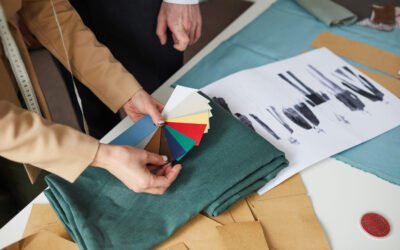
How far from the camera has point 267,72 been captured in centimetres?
98

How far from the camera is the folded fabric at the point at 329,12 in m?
1.15

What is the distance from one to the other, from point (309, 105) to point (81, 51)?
1.78 ft

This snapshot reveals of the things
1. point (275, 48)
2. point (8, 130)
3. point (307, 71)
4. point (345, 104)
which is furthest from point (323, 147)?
point (8, 130)

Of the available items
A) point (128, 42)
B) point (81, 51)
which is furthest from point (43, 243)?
point (128, 42)

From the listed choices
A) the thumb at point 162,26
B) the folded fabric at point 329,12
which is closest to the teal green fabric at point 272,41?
the folded fabric at point 329,12

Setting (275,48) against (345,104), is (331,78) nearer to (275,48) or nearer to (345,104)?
(345,104)

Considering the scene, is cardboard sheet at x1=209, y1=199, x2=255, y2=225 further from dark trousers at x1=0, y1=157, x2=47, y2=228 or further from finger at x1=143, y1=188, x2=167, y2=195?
dark trousers at x1=0, y1=157, x2=47, y2=228

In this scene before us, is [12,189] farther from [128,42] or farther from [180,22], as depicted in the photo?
[180,22]

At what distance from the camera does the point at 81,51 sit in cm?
83

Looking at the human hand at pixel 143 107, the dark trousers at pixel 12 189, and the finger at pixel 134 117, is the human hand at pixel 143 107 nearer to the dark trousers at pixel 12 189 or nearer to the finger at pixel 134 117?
the finger at pixel 134 117

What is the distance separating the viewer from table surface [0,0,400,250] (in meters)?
0.66

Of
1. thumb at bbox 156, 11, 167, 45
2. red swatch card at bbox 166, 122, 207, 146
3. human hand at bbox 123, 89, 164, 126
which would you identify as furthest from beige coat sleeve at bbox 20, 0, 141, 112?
thumb at bbox 156, 11, 167, 45

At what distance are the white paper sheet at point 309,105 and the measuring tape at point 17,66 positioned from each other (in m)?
0.40

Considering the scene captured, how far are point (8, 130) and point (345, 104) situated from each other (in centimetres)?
72
